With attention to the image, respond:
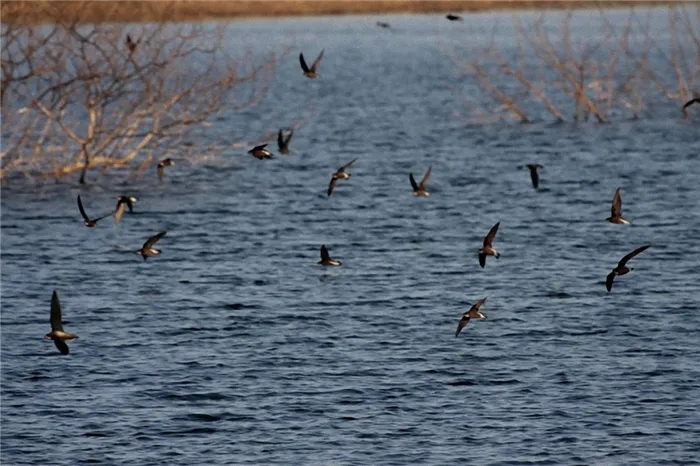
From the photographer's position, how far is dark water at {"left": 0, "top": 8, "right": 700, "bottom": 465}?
16422mm

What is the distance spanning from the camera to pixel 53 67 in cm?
3209

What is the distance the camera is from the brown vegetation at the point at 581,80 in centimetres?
4422

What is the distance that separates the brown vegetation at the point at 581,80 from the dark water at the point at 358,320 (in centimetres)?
321

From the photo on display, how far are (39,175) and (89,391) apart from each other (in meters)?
20.8

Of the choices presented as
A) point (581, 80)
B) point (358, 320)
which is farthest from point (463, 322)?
point (581, 80)

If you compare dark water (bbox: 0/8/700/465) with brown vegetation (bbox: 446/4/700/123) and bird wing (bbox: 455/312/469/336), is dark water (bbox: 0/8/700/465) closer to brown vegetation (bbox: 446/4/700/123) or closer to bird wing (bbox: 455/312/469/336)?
bird wing (bbox: 455/312/469/336)

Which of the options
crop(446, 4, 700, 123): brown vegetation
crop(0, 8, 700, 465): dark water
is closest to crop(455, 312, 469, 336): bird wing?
crop(0, 8, 700, 465): dark water

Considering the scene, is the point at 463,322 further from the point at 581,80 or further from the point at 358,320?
the point at 581,80

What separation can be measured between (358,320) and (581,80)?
24.8m

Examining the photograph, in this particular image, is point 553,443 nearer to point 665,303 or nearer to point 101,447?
point 101,447

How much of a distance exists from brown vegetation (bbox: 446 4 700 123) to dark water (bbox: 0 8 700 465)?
10.5 ft

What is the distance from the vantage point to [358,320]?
22375 millimetres

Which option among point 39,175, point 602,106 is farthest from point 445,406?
point 602,106

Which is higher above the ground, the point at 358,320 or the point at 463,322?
the point at 463,322
